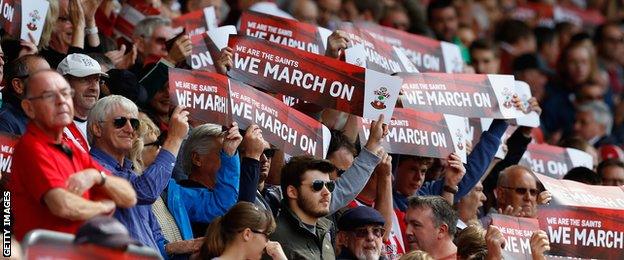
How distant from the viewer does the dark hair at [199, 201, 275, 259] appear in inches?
342

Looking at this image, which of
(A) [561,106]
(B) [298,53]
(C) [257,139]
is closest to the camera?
(C) [257,139]

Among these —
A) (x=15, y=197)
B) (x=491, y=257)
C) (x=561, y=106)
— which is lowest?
(x=561, y=106)

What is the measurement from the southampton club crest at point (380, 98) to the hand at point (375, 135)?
0.07m

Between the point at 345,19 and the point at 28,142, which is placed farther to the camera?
the point at 345,19

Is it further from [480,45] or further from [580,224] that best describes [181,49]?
[480,45]

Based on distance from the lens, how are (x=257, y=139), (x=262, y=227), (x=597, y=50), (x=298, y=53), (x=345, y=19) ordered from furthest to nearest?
(x=597, y=50)
(x=345, y=19)
(x=298, y=53)
(x=257, y=139)
(x=262, y=227)

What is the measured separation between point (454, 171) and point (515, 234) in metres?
1.22

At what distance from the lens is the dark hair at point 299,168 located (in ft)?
31.8

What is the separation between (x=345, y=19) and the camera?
15.9 m

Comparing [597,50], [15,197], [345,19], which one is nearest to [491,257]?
[15,197]

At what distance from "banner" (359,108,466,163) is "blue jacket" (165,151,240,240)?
162 centimetres

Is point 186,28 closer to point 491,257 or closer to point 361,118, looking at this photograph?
point 361,118

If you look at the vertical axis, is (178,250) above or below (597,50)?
above

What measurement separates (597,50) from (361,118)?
9.92 meters
